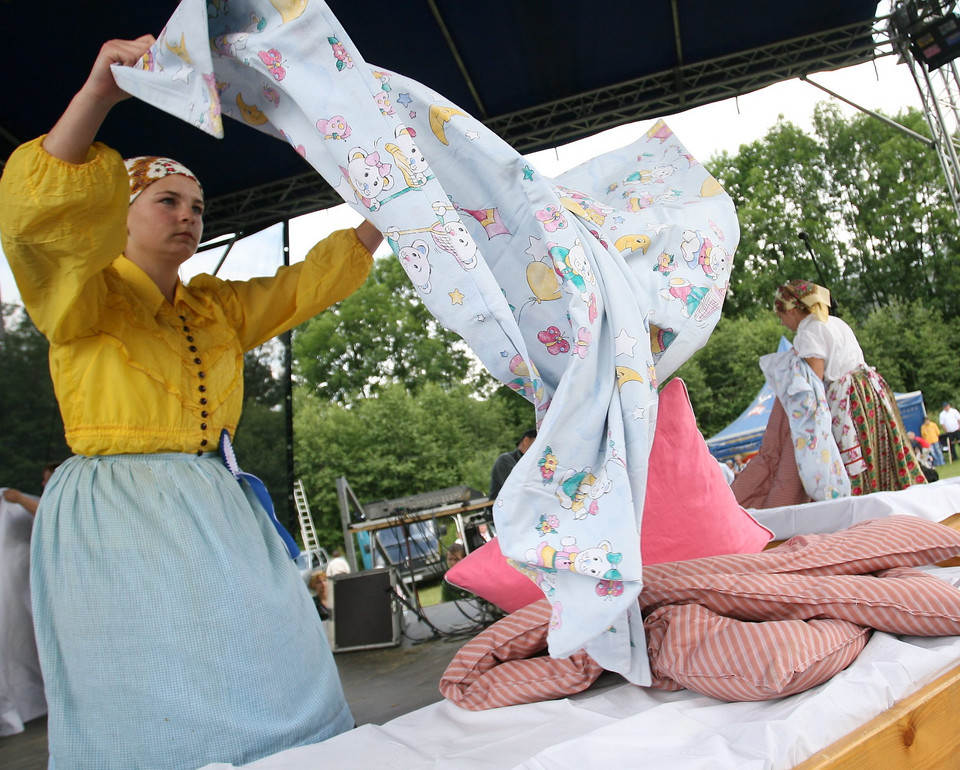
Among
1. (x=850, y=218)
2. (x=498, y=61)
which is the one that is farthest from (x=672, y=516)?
(x=850, y=218)

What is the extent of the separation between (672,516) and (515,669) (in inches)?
18.3

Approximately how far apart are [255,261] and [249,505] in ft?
11.2

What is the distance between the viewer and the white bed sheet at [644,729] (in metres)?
0.87

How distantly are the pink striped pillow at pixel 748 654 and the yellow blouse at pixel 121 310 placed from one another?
35.1 inches

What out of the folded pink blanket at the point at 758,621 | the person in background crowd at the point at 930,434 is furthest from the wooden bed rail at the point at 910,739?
the person in background crowd at the point at 930,434

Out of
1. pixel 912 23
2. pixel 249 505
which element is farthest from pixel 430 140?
pixel 912 23

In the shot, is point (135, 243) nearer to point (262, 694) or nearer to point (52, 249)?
point (52, 249)

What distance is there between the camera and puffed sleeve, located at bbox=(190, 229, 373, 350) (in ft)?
4.93

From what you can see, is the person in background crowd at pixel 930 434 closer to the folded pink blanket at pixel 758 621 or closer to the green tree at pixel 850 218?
the green tree at pixel 850 218

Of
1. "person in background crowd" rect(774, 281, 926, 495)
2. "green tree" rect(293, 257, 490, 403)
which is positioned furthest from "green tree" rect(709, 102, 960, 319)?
"person in background crowd" rect(774, 281, 926, 495)

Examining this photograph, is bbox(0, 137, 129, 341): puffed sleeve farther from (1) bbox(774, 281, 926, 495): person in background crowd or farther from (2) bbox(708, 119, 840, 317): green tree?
(2) bbox(708, 119, 840, 317): green tree

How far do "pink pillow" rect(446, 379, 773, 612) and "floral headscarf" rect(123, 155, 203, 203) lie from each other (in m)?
0.96

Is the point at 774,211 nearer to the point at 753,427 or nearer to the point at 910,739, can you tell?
the point at 753,427

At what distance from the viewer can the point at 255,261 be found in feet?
14.6
